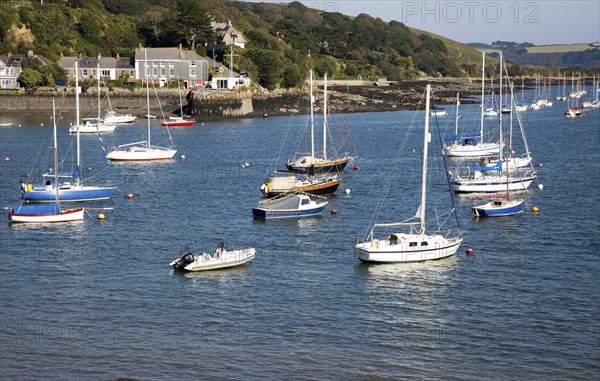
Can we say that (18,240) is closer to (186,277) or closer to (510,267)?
(186,277)

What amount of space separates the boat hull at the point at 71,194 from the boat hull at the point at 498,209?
68.5ft

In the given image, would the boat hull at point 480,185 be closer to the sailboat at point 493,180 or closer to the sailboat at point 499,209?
the sailboat at point 493,180

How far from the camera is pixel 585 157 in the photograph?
70625 mm

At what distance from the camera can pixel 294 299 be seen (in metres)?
30.8

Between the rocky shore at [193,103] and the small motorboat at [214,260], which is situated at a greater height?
the rocky shore at [193,103]

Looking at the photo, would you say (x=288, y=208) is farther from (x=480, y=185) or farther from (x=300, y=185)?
(x=480, y=185)

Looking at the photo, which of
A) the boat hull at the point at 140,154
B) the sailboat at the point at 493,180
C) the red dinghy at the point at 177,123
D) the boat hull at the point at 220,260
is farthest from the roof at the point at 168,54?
the boat hull at the point at 220,260

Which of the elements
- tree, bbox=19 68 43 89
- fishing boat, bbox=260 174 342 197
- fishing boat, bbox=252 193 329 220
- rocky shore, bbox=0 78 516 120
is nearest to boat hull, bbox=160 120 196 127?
rocky shore, bbox=0 78 516 120

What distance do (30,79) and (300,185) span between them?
74.3 meters

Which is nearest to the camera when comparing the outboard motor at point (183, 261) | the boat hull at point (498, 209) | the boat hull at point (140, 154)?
the outboard motor at point (183, 261)

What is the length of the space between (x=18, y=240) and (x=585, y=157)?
48.1 meters

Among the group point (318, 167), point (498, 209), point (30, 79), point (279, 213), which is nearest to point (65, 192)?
point (279, 213)

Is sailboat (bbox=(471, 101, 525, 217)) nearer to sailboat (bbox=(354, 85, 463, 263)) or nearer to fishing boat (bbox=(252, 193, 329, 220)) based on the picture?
fishing boat (bbox=(252, 193, 329, 220))

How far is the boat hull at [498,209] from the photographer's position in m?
44.6
